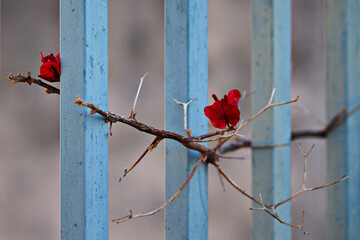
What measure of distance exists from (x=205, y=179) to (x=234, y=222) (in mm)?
1358

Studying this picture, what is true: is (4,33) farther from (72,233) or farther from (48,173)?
(72,233)

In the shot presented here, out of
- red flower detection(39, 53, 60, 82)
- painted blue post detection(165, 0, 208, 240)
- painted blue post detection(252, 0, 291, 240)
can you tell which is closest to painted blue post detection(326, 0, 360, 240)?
painted blue post detection(252, 0, 291, 240)

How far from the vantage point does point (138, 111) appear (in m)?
2.15

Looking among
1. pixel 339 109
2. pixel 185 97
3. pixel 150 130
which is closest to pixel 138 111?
pixel 339 109

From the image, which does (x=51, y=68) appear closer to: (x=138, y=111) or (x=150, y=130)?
(x=150, y=130)

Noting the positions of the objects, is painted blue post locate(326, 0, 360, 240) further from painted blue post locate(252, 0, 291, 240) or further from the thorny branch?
painted blue post locate(252, 0, 291, 240)

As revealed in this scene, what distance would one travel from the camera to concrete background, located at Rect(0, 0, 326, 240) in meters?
2.07

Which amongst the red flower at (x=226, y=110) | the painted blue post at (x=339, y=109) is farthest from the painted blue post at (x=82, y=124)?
the painted blue post at (x=339, y=109)

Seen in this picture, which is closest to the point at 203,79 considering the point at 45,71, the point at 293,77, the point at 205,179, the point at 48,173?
the point at 205,179

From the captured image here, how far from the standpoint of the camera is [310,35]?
2.08m

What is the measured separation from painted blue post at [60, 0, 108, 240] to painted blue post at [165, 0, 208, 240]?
0.19 metres

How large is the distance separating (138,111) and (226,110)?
1.59m

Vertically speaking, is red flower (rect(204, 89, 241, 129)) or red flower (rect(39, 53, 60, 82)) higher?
red flower (rect(39, 53, 60, 82))

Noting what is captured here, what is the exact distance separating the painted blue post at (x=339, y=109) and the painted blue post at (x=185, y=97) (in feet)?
2.08
